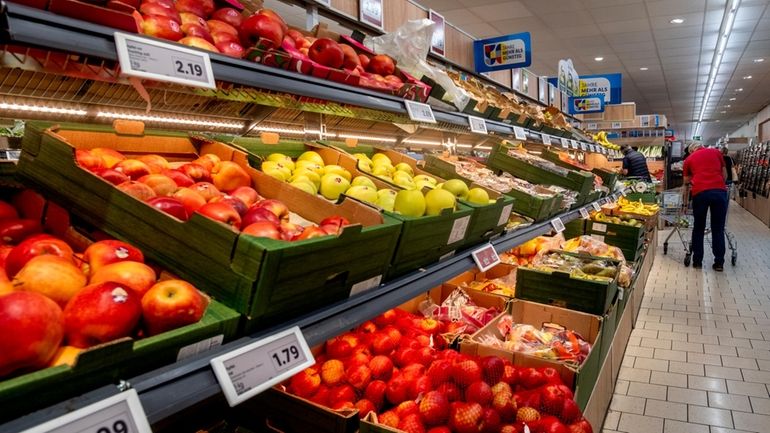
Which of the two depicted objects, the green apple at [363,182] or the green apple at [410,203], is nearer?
the green apple at [410,203]

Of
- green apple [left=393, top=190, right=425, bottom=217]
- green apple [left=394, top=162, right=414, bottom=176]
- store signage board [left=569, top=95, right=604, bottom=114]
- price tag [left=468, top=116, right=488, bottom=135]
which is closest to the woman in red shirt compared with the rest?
store signage board [left=569, top=95, right=604, bottom=114]

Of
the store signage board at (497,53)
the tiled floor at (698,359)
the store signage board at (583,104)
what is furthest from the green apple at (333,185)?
the store signage board at (583,104)

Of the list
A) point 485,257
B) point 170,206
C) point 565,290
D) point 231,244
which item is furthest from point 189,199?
point 565,290

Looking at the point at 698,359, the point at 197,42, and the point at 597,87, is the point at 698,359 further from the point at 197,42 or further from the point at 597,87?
the point at 597,87

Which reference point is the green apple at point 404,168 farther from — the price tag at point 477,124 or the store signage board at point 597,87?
the store signage board at point 597,87

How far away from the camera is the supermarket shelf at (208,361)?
72cm

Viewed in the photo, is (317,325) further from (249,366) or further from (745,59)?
(745,59)

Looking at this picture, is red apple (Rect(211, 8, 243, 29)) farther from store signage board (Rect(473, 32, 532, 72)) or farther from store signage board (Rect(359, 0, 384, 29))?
store signage board (Rect(473, 32, 532, 72))

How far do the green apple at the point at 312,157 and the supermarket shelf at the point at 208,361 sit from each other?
0.66 meters

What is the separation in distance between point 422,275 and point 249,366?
2.41ft

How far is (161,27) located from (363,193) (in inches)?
30.7

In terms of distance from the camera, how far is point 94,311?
0.82 meters

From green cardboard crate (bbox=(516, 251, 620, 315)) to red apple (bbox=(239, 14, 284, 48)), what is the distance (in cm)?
189

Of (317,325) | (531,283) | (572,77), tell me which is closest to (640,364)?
(531,283)
